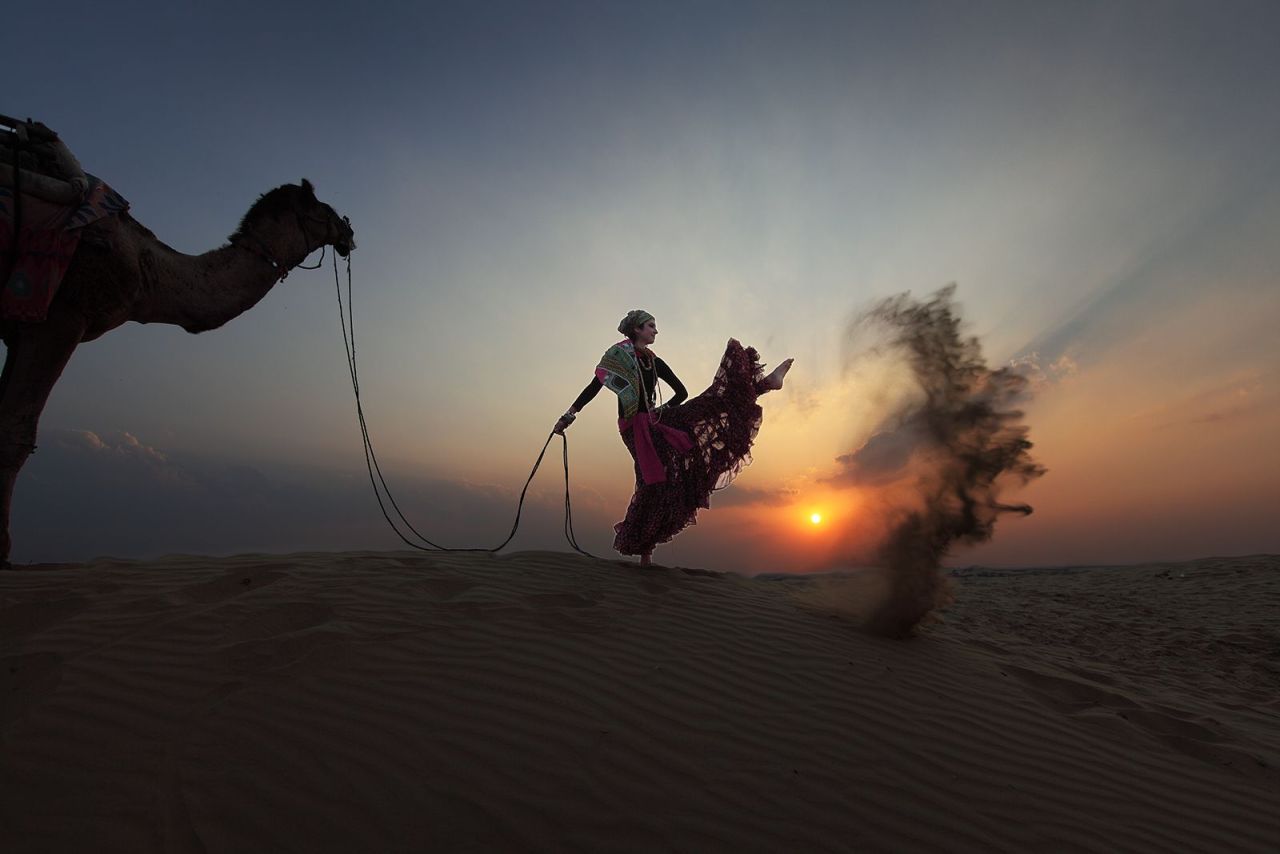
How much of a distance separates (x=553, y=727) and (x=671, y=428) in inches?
149

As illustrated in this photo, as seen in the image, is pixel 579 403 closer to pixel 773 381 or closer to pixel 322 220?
Result: pixel 773 381

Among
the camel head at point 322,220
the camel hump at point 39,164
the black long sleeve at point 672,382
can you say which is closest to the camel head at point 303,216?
the camel head at point 322,220

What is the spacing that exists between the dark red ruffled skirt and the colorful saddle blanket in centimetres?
543

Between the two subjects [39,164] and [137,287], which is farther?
[137,287]

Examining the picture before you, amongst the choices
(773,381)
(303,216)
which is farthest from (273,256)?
(773,381)

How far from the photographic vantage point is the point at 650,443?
634 cm

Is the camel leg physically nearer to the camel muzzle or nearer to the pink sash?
the camel muzzle

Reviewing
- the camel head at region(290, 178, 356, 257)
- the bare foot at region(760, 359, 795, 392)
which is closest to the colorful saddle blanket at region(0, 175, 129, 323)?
the camel head at region(290, 178, 356, 257)

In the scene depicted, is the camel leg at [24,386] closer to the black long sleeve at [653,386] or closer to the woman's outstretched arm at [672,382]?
the black long sleeve at [653,386]

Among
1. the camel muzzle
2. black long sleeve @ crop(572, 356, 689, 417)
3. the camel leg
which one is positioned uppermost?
the camel muzzle

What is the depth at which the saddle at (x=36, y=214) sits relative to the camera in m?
4.89

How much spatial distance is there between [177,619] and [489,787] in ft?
9.63

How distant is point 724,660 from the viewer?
4195 mm

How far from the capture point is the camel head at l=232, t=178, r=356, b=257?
6.80 meters
